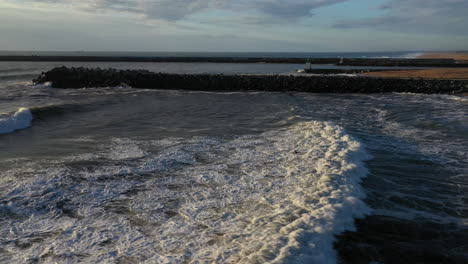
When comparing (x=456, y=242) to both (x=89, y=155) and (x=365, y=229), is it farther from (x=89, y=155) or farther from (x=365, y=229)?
(x=89, y=155)

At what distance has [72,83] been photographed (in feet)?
94.5

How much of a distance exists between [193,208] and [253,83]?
2271 centimetres

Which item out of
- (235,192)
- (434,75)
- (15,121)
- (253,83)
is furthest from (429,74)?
(15,121)

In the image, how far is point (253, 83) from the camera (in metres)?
27.6

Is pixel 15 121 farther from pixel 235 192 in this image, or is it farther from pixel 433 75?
pixel 433 75

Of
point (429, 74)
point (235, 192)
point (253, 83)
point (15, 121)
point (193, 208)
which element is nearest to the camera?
→ point (193, 208)

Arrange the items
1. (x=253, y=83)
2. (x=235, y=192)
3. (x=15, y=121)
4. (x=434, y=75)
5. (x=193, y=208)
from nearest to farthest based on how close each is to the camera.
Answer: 1. (x=193, y=208)
2. (x=235, y=192)
3. (x=15, y=121)
4. (x=253, y=83)
5. (x=434, y=75)

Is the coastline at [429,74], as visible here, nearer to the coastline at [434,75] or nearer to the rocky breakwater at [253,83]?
the coastline at [434,75]

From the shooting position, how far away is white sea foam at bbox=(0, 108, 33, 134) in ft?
40.3

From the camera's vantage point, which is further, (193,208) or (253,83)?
(253,83)

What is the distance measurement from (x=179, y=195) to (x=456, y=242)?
4199 millimetres

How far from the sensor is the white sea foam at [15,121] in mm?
12273

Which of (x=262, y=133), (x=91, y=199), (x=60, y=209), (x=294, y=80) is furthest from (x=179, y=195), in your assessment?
(x=294, y=80)

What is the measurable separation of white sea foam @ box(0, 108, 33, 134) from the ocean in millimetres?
206
